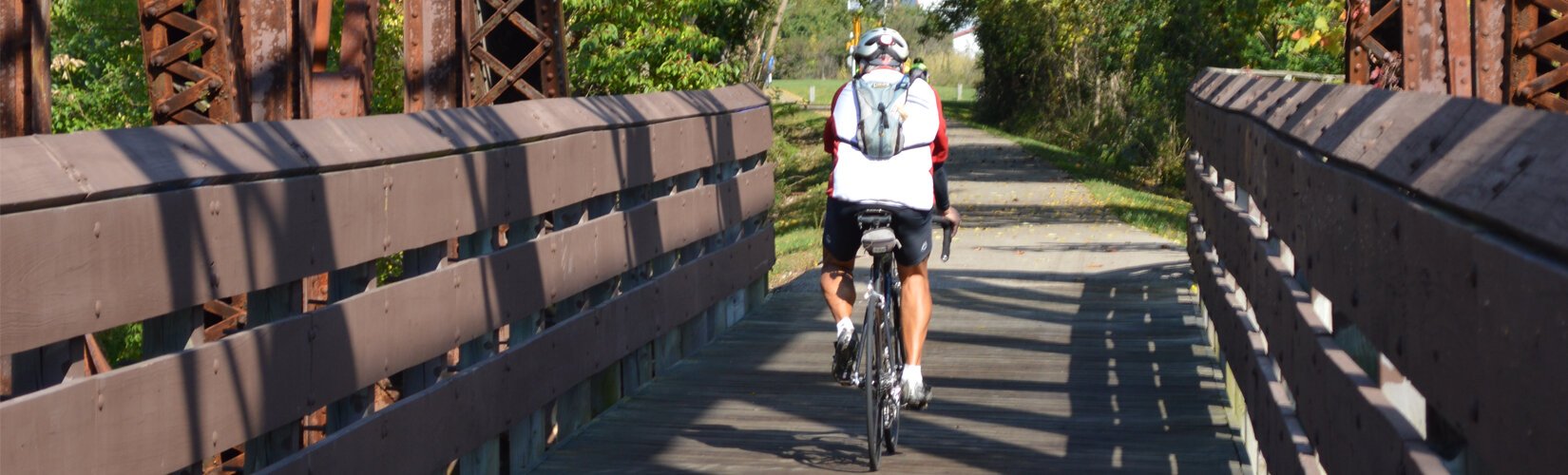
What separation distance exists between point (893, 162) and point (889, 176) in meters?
0.06

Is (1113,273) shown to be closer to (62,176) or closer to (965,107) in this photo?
(62,176)

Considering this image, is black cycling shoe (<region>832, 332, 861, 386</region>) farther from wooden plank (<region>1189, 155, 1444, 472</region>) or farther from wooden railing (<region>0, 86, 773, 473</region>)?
wooden plank (<region>1189, 155, 1444, 472</region>)

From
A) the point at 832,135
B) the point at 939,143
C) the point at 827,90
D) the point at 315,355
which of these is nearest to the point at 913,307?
the point at 939,143

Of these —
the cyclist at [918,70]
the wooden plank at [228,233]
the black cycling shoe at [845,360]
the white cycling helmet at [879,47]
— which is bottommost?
the black cycling shoe at [845,360]

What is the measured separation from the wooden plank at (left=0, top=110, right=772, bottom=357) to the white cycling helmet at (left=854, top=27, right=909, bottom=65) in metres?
1.28

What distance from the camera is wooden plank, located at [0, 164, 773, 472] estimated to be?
411cm

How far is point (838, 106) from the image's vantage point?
7793mm

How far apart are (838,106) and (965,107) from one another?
6559 cm

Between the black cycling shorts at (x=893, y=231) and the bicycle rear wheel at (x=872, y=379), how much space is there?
355 mm

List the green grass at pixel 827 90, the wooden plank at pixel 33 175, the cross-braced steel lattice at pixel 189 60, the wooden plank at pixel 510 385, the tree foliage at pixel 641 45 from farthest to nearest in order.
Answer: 1. the green grass at pixel 827 90
2. the tree foliage at pixel 641 45
3. the cross-braced steel lattice at pixel 189 60
4. the wooden plank at pixel 510 385
5. the wooden plank at pixel 33 175

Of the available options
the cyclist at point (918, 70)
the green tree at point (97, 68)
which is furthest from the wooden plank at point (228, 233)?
the green tree at point (97, 68)

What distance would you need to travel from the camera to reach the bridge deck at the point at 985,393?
310 inches

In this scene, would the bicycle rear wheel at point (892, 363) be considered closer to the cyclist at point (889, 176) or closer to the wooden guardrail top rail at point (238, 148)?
the cyclist at point (889, 176)

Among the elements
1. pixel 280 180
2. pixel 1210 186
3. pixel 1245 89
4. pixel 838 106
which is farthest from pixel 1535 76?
pixel 280 180
